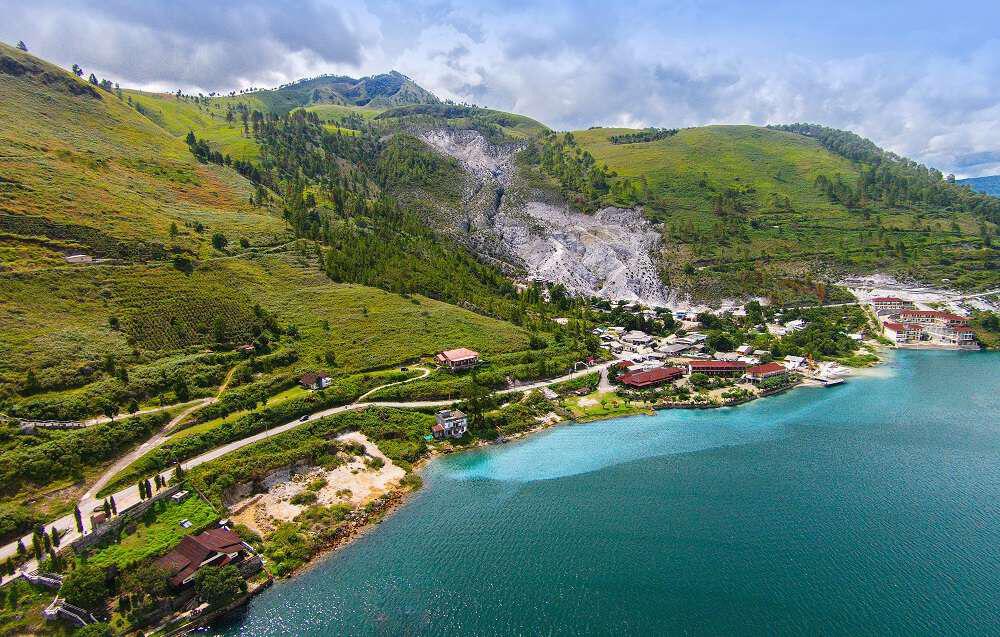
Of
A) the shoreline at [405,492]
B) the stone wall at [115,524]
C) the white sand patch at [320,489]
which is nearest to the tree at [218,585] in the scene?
the shoreline at [405,492]

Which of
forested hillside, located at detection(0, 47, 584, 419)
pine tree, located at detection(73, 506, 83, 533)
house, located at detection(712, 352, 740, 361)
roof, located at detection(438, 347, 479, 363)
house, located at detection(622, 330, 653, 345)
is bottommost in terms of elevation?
house, located at detection(712, 352, 740, 361)

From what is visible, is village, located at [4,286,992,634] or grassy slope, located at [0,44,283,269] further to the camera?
grassy slope, located at [0,44,283,269]

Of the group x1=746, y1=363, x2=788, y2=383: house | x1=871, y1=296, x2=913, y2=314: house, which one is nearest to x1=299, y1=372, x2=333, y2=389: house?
x1=746, y1=363, x2=788, y2=383: house

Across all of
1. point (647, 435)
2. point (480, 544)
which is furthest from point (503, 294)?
point (480, 544)

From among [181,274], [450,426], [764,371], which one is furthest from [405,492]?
[764,371]

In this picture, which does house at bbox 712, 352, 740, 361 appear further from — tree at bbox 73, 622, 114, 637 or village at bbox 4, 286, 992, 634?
tree at bbox 73, 622, 114, 637

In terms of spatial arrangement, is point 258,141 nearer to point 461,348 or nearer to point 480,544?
point 461,348

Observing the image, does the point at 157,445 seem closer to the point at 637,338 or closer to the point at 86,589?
the point at 86,589
